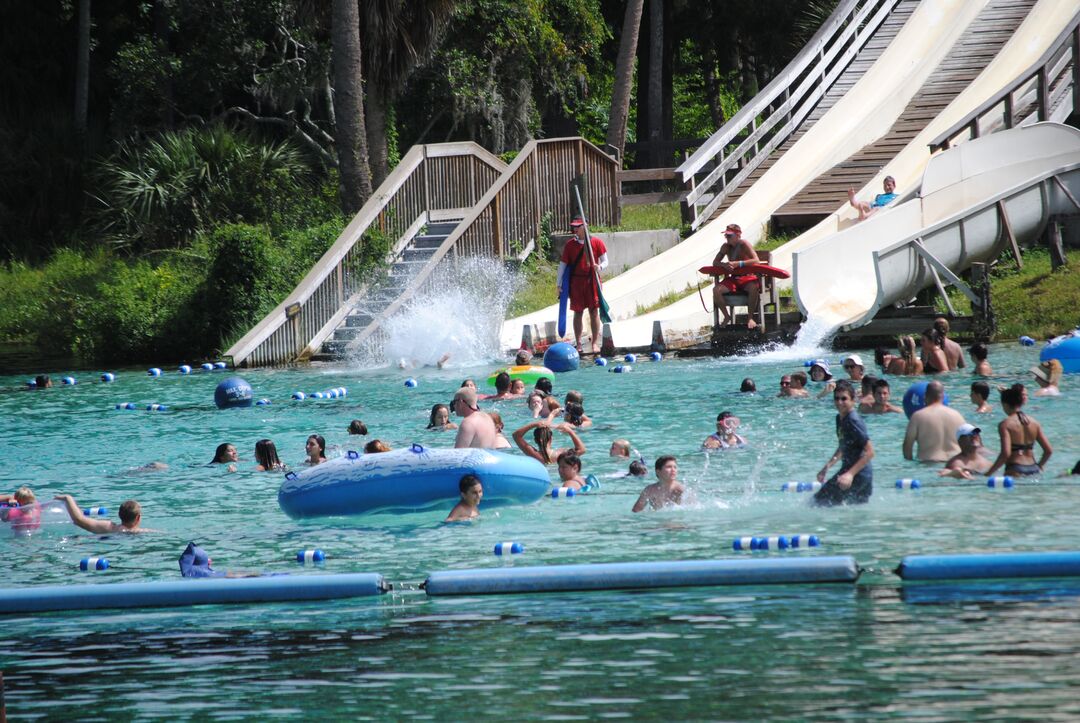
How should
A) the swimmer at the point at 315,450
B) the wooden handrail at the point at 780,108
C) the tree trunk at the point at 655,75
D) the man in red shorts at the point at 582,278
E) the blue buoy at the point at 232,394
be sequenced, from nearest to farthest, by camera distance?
the swimmer at the point at 315,450, the blue buoy at the point at 232,394, the man in red shorts at the point at 582,278, the wooden handrail at the point at 780,108, the tree trunk at the point at 655,75

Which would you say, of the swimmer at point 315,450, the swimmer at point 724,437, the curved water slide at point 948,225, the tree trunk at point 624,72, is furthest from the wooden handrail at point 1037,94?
the swimmer at point 315,450

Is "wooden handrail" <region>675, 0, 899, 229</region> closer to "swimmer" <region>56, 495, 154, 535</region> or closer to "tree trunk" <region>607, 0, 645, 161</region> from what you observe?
"tree trunk" <region>607, 0, 645, 161</region>

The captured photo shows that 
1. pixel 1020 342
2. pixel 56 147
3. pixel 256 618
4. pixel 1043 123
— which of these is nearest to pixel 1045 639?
pixel 256 618

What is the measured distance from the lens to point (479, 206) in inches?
1000

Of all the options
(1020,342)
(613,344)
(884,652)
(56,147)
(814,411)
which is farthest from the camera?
(56,147)

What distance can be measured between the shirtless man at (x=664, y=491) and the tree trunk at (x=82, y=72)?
934 inches

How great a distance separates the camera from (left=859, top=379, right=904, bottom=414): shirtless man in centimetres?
1577

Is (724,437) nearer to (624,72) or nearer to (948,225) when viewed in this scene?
(948,225)

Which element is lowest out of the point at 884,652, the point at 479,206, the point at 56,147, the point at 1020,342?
the point at 884,652

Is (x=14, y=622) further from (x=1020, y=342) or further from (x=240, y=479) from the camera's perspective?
(x=1020, y=342)

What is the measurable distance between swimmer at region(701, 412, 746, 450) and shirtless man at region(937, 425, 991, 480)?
7.76 ft

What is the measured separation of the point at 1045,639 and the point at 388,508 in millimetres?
5897

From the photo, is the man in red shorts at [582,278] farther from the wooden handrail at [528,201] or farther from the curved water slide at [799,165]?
the wooden handrail at [528,201]

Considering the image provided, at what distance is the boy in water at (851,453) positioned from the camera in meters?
11.6
